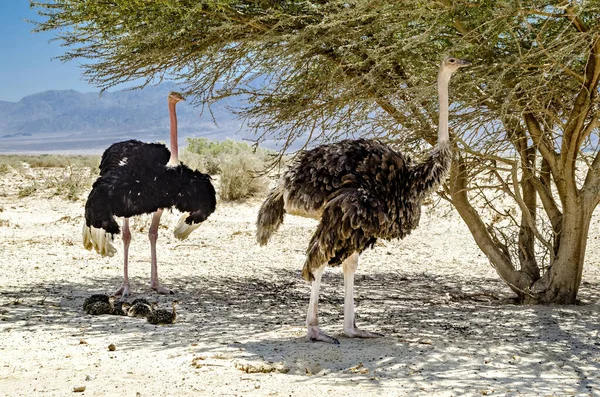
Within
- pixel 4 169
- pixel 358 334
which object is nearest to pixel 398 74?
pixel 358 334

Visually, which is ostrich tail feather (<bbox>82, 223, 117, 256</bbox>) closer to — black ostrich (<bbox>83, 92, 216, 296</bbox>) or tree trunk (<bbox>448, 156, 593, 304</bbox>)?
black ostrich (<bbox>83, 92, 216, 296</bbox>)

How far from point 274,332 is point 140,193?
7.60ft

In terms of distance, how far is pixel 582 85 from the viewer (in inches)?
283

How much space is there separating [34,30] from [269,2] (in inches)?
104

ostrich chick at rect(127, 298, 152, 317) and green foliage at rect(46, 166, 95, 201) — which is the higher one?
green foliage at rect(46, 166, 95, 201)

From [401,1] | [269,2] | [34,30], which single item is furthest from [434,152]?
[34,30]

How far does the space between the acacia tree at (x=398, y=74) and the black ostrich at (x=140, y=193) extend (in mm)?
1034

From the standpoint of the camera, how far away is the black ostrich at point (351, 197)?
18.7 feet

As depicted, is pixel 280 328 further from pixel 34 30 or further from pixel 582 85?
pixel 34 30

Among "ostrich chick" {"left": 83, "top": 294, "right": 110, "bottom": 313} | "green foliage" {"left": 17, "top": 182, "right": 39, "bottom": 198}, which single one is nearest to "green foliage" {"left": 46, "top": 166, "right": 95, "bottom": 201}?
"green foliage" {"left": 17, "top": 182, "right": 39, "bottom": 198}

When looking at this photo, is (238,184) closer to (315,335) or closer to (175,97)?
(175,97)

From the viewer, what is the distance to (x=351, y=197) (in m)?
5.72

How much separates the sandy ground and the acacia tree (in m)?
0.98

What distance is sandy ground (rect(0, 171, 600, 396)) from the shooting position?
4.89m
